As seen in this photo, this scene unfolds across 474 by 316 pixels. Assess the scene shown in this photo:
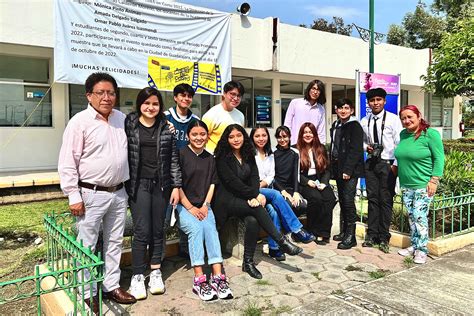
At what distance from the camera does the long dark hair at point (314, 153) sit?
4.66 meters

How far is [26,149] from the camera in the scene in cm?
843

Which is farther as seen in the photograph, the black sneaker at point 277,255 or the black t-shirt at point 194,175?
the black sneaker at point 277,255

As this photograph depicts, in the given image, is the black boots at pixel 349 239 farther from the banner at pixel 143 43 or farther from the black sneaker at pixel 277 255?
the banner at pixel 143 43

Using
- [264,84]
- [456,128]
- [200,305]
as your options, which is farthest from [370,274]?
[456,128]

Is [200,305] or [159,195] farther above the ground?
[159,195]

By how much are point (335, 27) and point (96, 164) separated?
3680 centimetres

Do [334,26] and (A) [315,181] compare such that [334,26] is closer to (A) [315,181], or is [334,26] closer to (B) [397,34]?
(B) [397,34]

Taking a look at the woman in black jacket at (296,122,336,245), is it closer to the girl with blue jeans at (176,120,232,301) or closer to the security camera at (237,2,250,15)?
the girl with blue jeans at (176,120,232,301)

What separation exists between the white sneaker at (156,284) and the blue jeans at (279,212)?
4.25 ft

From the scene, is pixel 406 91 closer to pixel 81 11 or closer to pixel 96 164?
pixel 81 11

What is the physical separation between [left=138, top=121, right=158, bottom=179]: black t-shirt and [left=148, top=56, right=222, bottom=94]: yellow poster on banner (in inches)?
210

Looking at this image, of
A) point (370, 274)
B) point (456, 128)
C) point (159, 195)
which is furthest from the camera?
point (456, 128)

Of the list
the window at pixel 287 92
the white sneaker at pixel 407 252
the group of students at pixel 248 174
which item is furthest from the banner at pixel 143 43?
the white sneaker at pixel 407 252

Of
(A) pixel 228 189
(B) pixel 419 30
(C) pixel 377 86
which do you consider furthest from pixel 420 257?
(B) pixel 419 30
